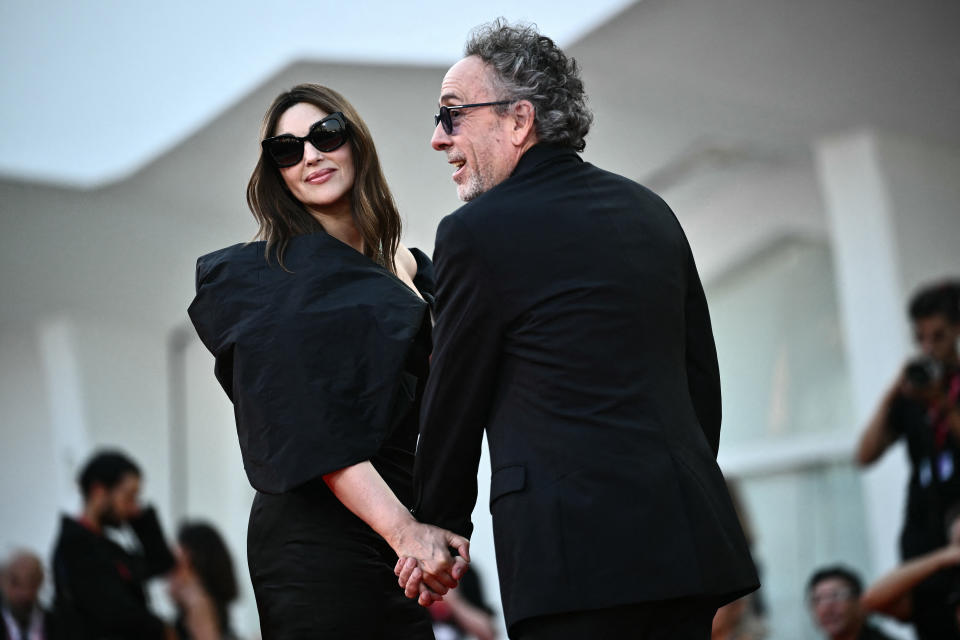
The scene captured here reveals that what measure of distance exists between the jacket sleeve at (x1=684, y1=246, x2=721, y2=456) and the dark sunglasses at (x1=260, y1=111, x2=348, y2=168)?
2.83ft

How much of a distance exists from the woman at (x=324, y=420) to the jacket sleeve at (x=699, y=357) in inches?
21.1

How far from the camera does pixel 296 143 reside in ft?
8.88

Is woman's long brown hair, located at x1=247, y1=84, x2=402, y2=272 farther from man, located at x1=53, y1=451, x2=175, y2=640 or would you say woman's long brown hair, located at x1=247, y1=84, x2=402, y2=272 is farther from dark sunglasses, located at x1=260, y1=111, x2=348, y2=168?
man, located at x1=53, y1=451, x2=175, y2=640

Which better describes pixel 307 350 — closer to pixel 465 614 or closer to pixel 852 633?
pixel 852 633

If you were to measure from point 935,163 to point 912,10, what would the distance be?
6.73 ft

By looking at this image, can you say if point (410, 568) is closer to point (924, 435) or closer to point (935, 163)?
point (924, 435)

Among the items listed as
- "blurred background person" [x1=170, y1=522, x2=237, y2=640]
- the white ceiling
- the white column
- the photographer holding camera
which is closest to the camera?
the photographer holding camera

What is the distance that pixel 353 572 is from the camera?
7.90 feet

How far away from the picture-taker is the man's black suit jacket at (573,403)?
1.95 metres

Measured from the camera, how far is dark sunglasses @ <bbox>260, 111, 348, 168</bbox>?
2703mm

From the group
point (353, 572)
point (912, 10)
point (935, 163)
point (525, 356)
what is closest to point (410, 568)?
point (353, 572)

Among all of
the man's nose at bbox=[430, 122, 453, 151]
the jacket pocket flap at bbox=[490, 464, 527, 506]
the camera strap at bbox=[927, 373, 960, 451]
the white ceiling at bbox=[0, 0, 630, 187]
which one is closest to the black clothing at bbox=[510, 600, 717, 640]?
the jacket pocket flap at bbox=[490, 464, 527, 506]

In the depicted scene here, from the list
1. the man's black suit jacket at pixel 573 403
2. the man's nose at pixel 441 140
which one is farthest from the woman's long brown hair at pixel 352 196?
the man's black suit jacket at pixel 573 403

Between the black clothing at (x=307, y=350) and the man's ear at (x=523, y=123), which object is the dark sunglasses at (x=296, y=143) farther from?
the man's ear at (x=523, y=123)
